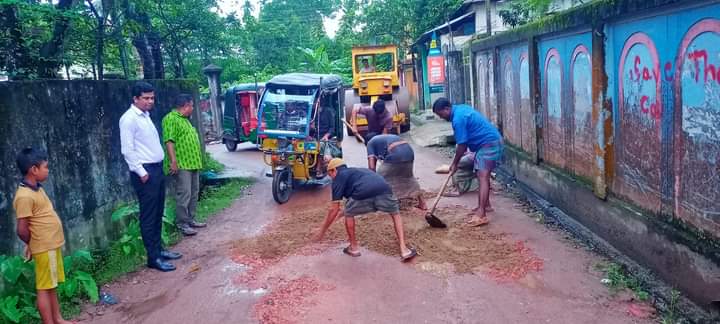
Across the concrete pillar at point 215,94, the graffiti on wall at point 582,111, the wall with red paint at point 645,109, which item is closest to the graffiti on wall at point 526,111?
the wall with red paint at point 645,109

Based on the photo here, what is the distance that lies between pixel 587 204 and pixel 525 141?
254 cm

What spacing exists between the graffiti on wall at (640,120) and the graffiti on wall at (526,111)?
2632mm

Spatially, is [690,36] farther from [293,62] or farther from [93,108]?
[293,62]

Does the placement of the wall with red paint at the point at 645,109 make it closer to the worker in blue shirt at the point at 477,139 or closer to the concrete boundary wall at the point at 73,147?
the worker in blue shirt at the point at 477,139

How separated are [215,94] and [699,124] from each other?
16.1 m

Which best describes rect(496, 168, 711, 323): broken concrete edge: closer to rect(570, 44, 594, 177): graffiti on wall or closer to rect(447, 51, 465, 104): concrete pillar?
rect(570, 44, 594, 177): graffiti on wall

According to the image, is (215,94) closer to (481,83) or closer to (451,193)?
(481,83)

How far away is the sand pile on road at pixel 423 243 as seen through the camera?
17.4ft

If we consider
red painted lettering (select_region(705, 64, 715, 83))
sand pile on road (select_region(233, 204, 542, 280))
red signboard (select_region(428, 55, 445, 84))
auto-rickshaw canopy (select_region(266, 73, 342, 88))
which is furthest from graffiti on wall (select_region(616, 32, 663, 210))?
red signboard (select_region(428, 55, 445, 84))

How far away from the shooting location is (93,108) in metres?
6.19

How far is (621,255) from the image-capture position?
5.16 m

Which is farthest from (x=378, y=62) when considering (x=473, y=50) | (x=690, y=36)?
(x=690, y=36)

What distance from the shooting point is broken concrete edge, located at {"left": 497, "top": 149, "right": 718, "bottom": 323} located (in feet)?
13.1

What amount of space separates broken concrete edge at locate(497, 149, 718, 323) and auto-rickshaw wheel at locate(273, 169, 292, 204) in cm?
349
